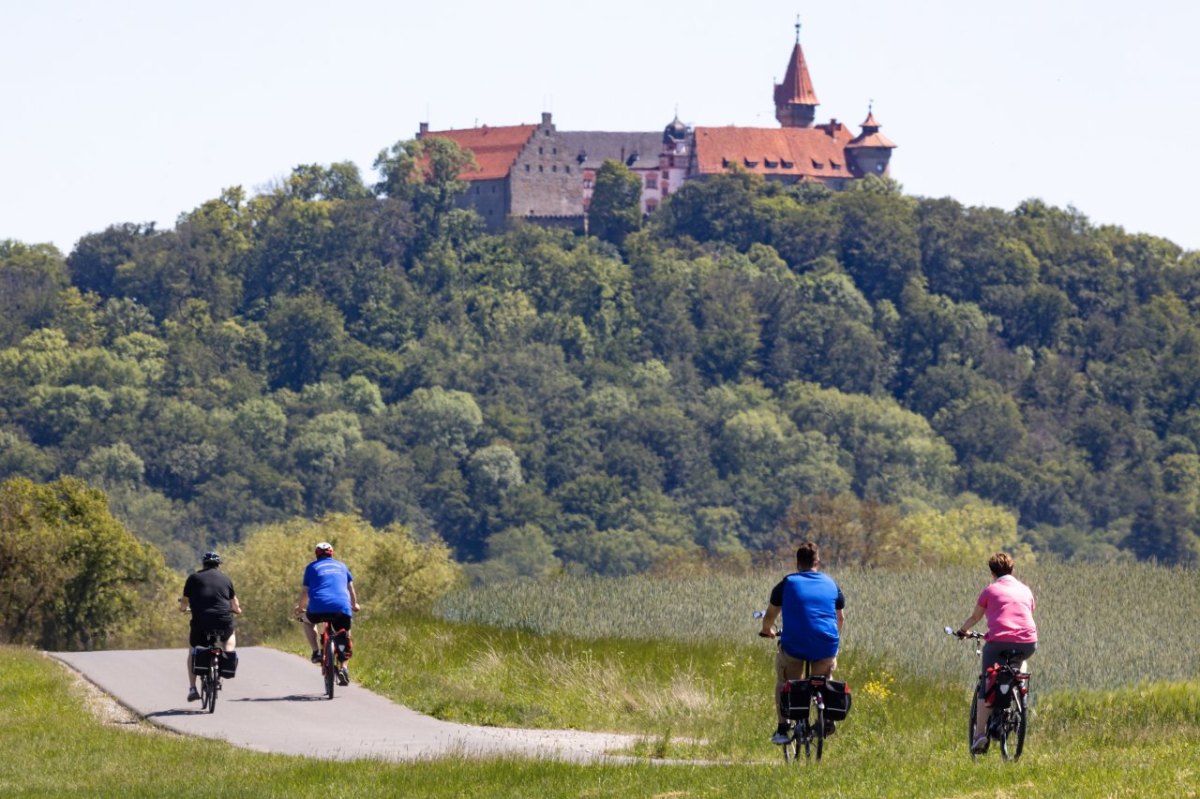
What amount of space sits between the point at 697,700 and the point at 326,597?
155 inches

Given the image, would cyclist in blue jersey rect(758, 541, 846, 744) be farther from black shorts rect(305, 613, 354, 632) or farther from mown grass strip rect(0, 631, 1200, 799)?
black shorts rect(305, 613, 354, 632)

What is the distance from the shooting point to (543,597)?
3516 cm

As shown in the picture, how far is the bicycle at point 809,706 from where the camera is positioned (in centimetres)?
2005

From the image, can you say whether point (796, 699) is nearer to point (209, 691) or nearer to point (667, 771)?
point (667, 771)

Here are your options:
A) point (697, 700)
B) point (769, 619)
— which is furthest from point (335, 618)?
point (769, 619)

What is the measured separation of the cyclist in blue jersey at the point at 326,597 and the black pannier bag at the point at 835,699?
7.29 meters

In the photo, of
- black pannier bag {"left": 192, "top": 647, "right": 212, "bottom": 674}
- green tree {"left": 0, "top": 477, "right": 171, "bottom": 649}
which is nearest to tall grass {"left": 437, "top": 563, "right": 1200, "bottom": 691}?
black pannier bag {"left": 192, "top": 647, "right": 212, "bottom": 674}

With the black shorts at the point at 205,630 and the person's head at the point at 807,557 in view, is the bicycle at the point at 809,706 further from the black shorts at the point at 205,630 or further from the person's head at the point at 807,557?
the black shorts at the point at 205,630

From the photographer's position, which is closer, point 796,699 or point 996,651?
point 996,651

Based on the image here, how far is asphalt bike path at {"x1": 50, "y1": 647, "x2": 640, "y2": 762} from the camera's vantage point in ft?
73.2

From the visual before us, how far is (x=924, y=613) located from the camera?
1314 inches

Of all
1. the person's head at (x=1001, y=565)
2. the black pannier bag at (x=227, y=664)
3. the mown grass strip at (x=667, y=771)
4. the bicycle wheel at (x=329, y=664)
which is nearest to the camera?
the mown grass strip at (x=667, y=771)

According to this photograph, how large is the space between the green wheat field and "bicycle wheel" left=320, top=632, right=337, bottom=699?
2.51 ft

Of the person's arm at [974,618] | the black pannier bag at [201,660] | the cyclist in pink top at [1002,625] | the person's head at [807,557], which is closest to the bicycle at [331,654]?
the black pannier bag at [201,660]
